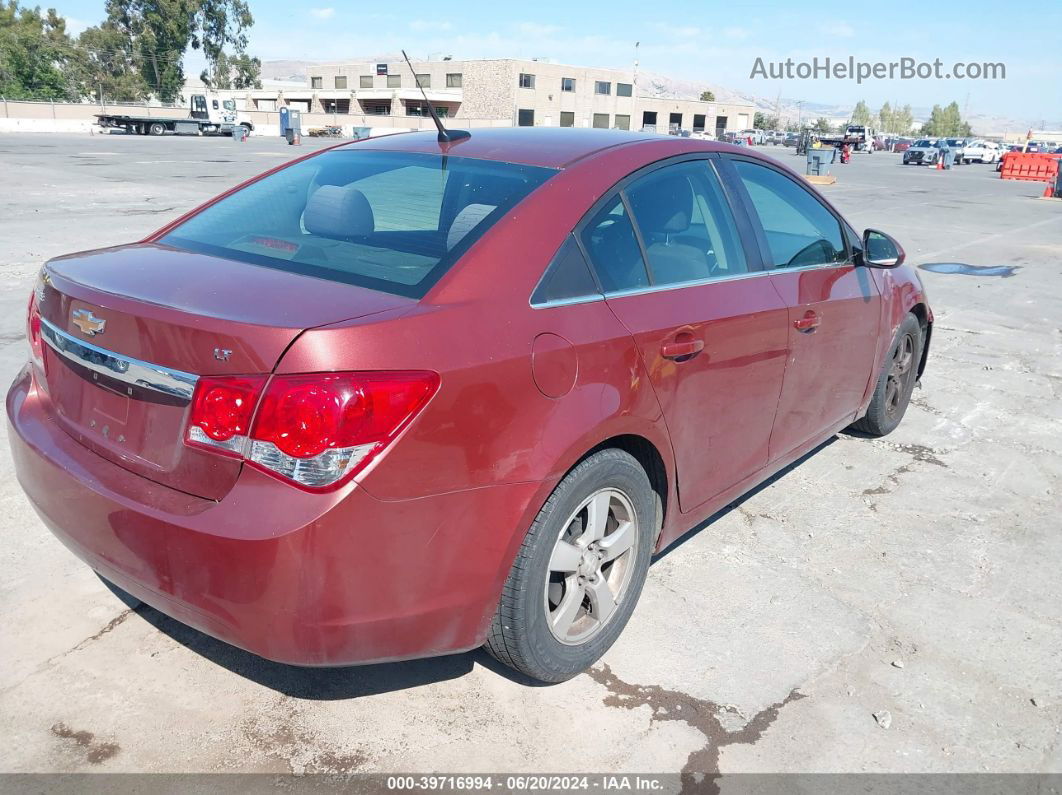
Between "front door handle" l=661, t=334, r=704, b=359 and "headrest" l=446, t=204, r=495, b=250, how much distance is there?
723 mm

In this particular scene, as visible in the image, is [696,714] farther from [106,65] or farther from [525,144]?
[106,65]

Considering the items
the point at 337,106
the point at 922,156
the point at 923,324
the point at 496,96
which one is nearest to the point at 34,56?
the point at 337,106

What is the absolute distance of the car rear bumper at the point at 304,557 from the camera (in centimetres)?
215

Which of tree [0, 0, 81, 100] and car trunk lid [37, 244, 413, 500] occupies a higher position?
tree [0, 0, 81, 100]

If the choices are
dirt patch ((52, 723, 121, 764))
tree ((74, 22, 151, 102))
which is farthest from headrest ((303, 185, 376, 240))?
tree ((74, 22, 151, 102))

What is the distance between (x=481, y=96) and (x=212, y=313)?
9313 centimetres

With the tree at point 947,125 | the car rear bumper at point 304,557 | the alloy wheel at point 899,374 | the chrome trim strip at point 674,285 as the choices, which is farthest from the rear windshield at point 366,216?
the tree at point 947,125

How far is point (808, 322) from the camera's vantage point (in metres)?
3.76

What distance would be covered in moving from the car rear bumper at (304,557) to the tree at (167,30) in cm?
9612

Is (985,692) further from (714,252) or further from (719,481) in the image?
(714,252)

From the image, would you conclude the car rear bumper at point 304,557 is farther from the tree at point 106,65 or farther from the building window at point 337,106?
the building window at point 337,106

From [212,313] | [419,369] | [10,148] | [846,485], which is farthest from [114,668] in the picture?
[10,148]

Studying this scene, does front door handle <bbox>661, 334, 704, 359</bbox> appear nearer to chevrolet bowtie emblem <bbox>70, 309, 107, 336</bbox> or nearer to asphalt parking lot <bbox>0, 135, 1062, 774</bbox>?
asphalt parking lot <bbox>0, 135, 1062, 774</bbox>

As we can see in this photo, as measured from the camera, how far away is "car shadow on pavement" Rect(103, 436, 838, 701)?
2.82m
